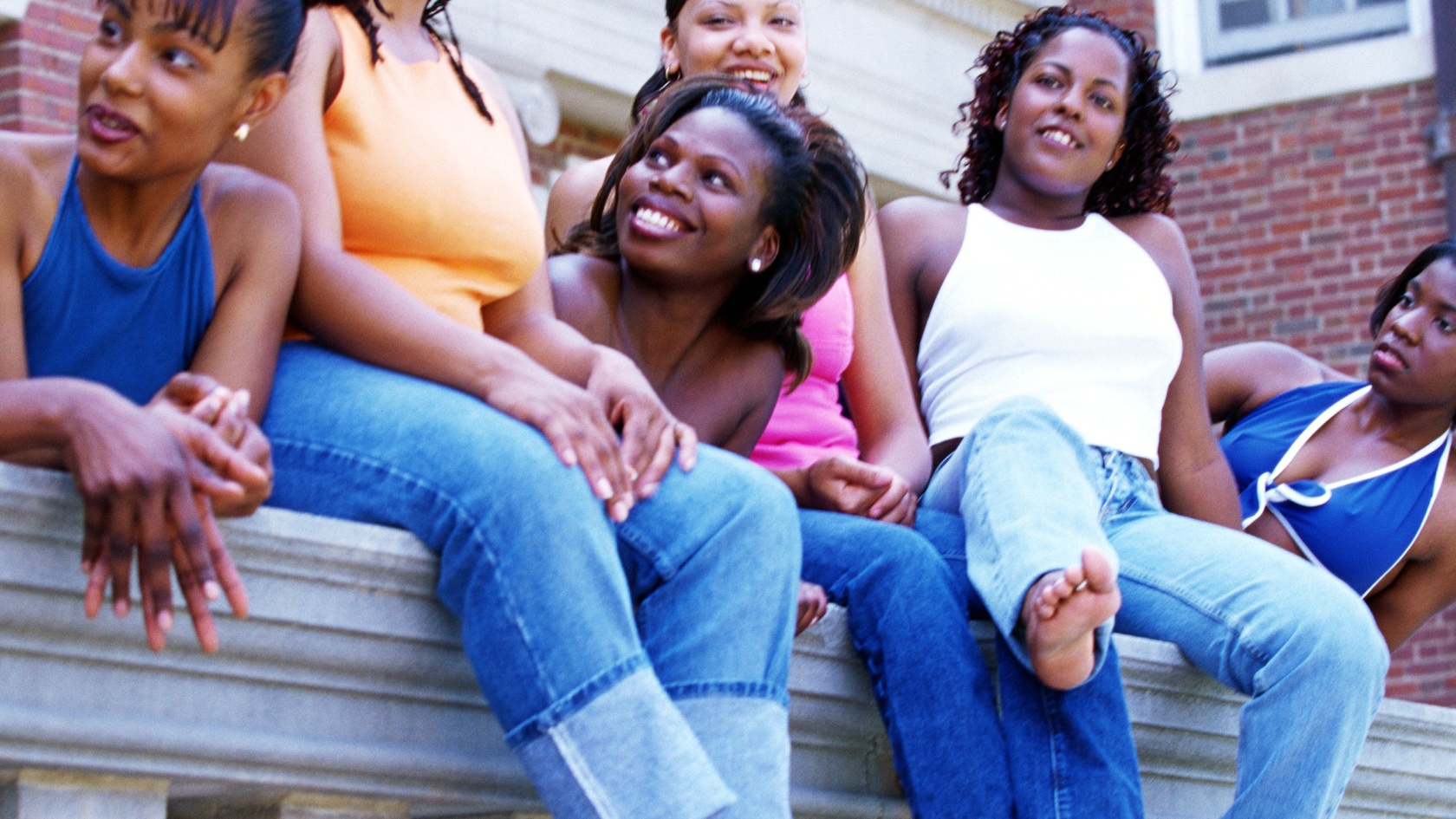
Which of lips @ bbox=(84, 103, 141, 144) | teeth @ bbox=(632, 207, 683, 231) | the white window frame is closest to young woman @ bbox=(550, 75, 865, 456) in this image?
teeth @ bbox=(632, 207, 683, 231)

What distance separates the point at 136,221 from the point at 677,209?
820mm

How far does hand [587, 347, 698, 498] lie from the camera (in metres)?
2.01

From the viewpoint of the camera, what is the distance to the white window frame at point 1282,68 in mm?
8133

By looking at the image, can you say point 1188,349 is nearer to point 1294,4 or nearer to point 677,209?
point 677,209

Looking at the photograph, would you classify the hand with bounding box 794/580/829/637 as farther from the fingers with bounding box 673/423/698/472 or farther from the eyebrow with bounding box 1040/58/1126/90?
the eyebrow with bounding box 1040/58/1126/90

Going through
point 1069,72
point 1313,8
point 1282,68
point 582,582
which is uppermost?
point 1069,72

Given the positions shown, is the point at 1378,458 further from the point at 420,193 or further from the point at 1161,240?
the point at 420,193

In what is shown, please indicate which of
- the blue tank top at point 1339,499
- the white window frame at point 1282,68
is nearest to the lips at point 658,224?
the blue tank top at point 1339,499

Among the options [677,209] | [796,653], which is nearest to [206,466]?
[796,653]

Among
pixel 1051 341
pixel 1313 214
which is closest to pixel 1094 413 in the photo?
pixel 1051 341

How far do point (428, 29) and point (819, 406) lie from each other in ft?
2.60

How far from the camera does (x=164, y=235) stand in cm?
195

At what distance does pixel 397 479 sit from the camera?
1889 millimetres

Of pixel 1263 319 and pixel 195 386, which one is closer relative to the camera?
pixel 195 386
